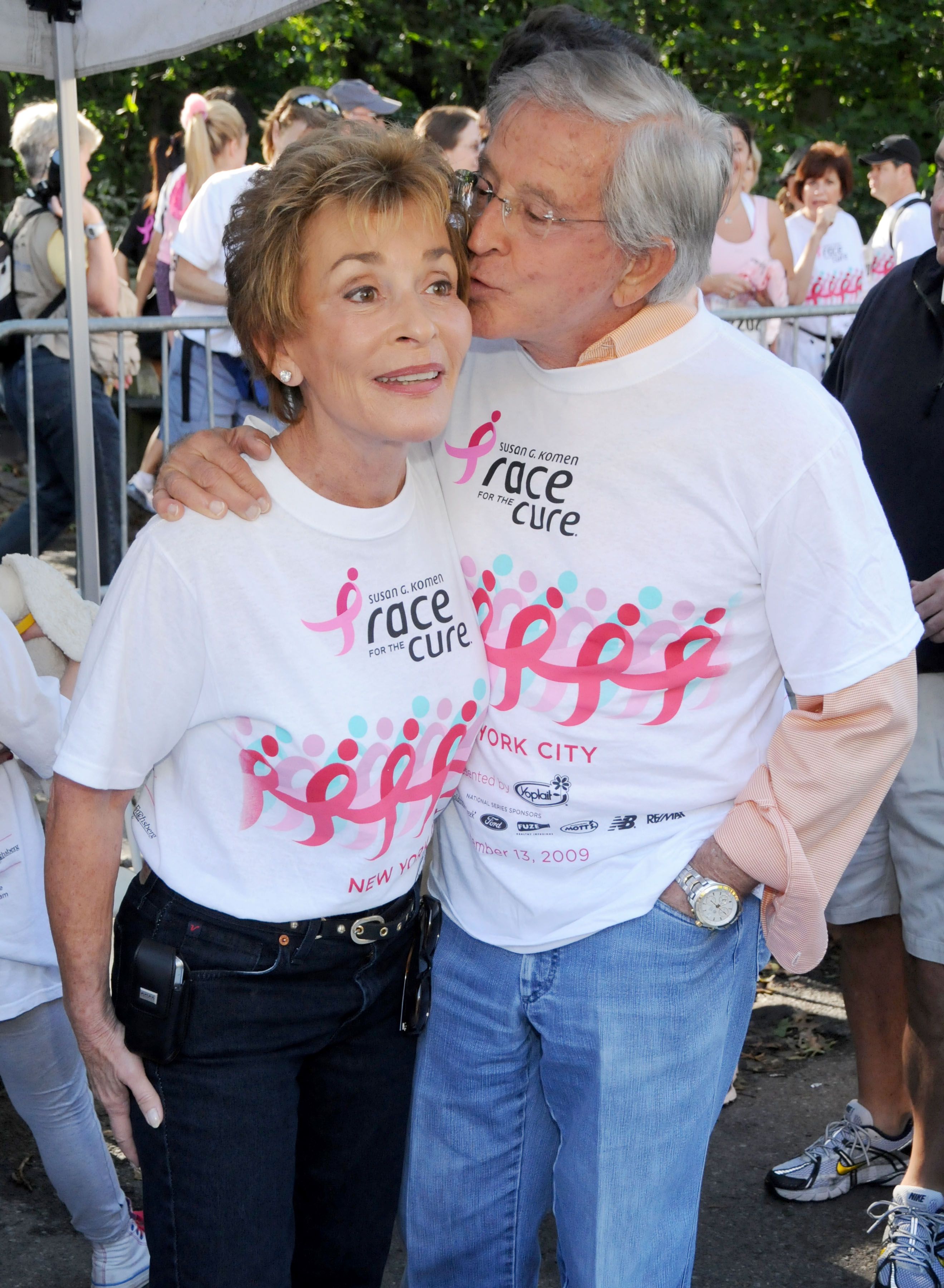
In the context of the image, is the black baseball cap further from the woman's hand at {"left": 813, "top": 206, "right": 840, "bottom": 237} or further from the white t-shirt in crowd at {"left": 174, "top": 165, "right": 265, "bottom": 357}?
the white t-shirt in crowd at {"left": 174, "top": 165, "right": 265, "bottom": 357}

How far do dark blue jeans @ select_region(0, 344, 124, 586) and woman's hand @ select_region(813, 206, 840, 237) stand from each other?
4023 mm

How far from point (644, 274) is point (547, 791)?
76 centimetres

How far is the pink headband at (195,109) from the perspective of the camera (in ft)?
20.6

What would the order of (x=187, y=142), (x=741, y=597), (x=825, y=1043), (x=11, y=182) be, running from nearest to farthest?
(x=741, y=597)
(x=825, y=1043)
(x=187, y=142)
(x=11, y=182)

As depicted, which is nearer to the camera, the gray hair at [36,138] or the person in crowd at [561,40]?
the person in crowd at [561,40]

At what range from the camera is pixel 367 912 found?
1.98 metres

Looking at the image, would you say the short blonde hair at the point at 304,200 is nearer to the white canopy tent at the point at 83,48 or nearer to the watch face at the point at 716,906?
the watch face at the point at 716,906

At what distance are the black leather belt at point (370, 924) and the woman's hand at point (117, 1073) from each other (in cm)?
30

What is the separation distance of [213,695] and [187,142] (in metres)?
5.25

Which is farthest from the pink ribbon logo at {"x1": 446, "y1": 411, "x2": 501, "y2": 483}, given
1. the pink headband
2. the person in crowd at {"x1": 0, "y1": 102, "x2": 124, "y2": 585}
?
the pink headband

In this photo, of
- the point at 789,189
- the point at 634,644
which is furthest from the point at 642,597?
the point at 789,189

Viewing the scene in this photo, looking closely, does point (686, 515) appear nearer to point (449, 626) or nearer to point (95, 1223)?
point (449, 626)

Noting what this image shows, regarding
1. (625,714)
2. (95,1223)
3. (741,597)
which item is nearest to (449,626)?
(625,714)

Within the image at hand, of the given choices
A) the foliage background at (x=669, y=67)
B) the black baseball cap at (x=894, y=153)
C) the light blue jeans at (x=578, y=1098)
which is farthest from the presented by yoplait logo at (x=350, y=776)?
the foliage background at (x=669, y=67)
